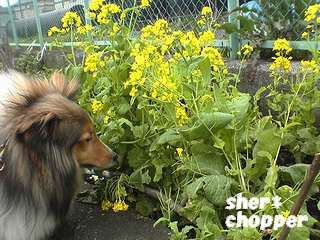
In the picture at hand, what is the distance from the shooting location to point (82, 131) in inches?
80.3

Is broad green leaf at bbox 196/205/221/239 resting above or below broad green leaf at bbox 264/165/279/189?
below

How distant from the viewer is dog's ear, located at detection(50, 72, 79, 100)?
87.4 inches

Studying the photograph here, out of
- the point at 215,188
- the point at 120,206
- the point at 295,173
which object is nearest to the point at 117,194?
the point at 120,206

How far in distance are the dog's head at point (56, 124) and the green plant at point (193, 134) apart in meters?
0.17

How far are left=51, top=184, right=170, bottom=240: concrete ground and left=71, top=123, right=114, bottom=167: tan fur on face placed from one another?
0.37 metres

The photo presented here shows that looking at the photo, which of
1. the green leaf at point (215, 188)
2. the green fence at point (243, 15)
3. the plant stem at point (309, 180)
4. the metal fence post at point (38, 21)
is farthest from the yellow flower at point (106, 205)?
the metal fence post at point (38, 21)

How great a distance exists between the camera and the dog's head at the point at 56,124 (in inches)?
71.4

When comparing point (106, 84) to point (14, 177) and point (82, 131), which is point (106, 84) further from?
point (14, 177)

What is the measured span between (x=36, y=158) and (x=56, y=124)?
0.62 feet

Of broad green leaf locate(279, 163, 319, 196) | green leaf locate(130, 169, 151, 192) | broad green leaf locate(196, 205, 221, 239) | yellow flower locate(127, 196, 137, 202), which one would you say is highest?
A: broad green leaf locate(279, 163, 319, 196)

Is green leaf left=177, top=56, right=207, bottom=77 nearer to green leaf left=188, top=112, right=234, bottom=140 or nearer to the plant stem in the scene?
green leaf left=188, top=112, right=234, bottom=140

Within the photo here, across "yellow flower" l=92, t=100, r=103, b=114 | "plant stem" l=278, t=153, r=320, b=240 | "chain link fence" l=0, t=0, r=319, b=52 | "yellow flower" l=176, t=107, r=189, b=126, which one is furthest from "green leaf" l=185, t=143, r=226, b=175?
"chain link fence" l=0, t=0, r=319, b=52

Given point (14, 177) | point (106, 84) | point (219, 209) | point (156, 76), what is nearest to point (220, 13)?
point (106, 84)

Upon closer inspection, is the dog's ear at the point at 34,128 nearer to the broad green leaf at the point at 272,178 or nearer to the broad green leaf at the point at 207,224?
the broad green leaf at the point at 207,224
